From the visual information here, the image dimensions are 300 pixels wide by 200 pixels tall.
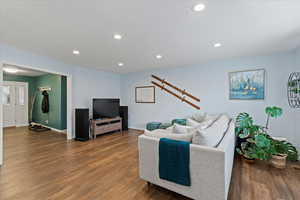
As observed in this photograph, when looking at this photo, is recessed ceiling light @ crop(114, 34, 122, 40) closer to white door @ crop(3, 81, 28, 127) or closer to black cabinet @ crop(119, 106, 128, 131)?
black cabinet @ crop(119, 106, 128, 131)

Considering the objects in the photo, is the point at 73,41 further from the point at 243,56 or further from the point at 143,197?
the point at 243,56

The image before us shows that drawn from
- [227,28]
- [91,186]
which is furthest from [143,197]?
[227,28]

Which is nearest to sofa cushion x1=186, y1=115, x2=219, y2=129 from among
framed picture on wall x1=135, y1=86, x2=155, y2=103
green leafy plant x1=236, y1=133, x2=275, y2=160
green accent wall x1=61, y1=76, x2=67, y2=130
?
green leafy plant x1=236, y1=133, x2=275, y2=160

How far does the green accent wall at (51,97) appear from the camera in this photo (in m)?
5.17

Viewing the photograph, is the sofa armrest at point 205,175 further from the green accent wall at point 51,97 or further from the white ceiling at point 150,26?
the green accent wall at point 51,97

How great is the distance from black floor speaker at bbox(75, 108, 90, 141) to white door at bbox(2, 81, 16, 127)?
4356 mm

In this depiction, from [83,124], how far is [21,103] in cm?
464

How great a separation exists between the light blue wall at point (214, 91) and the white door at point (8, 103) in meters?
5.11

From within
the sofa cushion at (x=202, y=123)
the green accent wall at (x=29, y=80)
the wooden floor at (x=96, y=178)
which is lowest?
the wooden floor at (x=96, y=178)

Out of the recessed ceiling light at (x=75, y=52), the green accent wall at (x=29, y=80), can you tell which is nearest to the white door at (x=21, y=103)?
the green accent wall at (x=29, y=80)

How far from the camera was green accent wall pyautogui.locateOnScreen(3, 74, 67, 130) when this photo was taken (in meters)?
5.17

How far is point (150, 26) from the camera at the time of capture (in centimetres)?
205

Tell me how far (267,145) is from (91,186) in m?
3.17

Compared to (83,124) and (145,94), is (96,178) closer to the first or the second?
(83,124)
